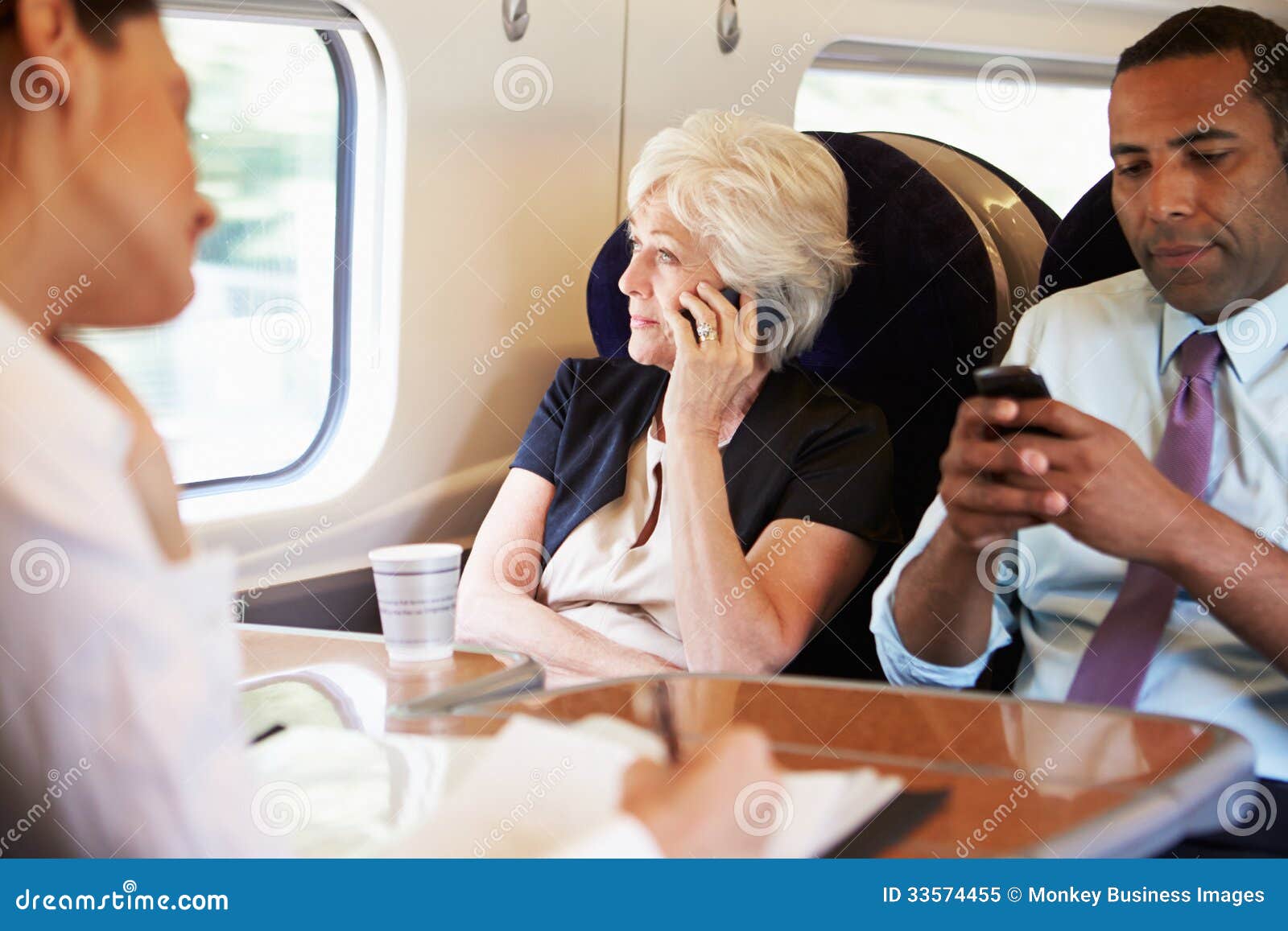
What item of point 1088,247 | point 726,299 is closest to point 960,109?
point 1088,247

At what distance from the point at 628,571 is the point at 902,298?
1.85 ft

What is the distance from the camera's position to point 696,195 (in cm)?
165

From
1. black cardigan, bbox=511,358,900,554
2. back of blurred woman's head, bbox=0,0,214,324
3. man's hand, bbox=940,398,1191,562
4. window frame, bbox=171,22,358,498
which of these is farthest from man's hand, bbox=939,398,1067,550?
back of blurred woman's head, bbox=0,0,214,324

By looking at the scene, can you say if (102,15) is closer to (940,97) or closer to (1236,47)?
(940,97)

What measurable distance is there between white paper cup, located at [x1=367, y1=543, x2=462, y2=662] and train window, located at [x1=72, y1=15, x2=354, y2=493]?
402 mm

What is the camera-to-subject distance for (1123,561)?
1438 millimetres

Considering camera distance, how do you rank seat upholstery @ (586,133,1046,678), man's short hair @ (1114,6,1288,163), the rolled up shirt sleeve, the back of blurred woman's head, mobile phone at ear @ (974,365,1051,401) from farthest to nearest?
seat upholstery @ (586,133,1046,678), the rolled up shirt sleeve, man's short hair @ (1114,6,1288,163), mobile phone at ear @ (974,365,1051,401), the back of blurred woman's head

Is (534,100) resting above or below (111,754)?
above

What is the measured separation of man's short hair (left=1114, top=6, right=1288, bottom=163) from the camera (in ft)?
4.61

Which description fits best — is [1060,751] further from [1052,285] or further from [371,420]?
[371,420]

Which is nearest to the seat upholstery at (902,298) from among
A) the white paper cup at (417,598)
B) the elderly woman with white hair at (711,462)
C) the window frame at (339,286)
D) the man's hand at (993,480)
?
the elderly woman with white hair at (711,462)

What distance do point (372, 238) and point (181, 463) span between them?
0.42 m

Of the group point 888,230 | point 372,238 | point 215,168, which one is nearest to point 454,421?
point 372,238

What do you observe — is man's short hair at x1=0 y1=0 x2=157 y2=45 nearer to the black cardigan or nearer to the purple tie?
the black cardigan
